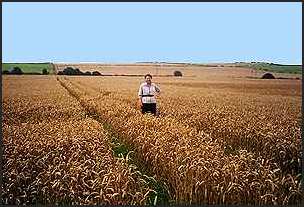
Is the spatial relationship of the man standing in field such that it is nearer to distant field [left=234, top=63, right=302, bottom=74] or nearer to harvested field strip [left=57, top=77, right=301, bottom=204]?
harvested field strip [left=57, top=77, right=301, bottom=204]

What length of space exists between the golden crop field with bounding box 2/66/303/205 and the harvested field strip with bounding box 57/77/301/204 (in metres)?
0.01

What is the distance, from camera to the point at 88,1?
6551 mm

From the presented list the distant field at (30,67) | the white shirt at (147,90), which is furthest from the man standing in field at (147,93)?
the distant field at (30,67)

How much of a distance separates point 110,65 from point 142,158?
1.37 metres

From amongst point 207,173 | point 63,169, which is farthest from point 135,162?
point 207,173

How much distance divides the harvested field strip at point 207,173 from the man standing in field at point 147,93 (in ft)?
2.25

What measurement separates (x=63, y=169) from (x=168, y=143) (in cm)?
158

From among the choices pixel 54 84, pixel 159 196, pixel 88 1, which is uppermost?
pixel 88 1

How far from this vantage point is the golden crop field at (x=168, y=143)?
19.7 feet

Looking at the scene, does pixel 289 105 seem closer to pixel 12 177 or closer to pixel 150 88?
pixel 150 88

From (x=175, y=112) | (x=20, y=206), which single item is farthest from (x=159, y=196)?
(x=175, y=112)

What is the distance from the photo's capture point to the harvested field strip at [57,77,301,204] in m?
5.96

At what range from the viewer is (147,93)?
28.2ft

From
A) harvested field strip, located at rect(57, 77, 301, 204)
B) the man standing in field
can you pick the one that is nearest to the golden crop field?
harvested field strip, located at rect(57, 77, 301, 204)
